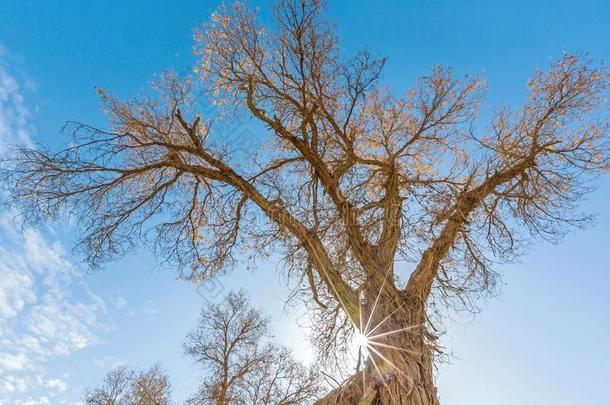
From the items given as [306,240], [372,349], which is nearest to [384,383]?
[372,349]

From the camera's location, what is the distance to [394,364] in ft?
14.1

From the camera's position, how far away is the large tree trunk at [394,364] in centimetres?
415

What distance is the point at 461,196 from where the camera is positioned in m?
6.01

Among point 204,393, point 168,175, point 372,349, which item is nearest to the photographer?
point 372,349

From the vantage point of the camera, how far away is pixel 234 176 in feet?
19.6

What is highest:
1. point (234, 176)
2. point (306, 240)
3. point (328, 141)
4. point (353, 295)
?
point (328, 141)

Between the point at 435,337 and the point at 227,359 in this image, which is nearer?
the point at 435,337

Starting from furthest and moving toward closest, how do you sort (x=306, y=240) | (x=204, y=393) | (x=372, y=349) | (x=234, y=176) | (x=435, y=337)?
(x=204, y=393) < (x=234, y=176) < (x=306, y=240) < (x=435, y=337) < (x=372, y=349)

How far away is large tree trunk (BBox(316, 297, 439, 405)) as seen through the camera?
4.15 m

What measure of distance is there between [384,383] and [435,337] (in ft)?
3.78

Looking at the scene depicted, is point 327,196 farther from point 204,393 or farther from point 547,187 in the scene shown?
point 204,393

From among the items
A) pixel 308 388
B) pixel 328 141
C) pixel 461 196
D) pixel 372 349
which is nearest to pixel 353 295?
pixel 372 349

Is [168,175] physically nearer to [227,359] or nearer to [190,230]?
[190,230]

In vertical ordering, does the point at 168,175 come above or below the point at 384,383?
above
